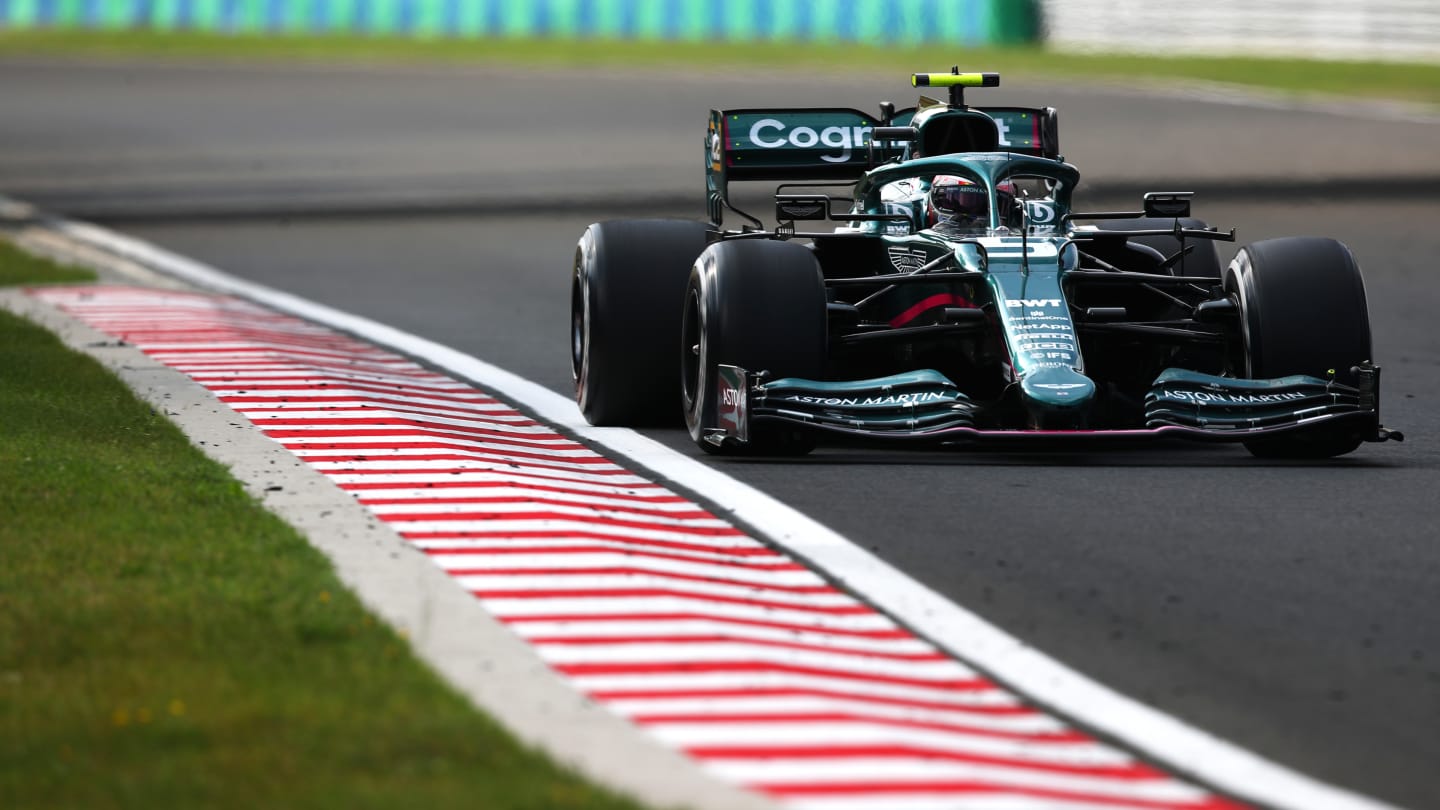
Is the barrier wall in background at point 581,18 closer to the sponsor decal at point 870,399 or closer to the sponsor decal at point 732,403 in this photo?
the sponsor decal at point 732,403

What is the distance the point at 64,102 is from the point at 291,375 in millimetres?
27558

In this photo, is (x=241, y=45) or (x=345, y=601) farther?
(x=241, y=45)

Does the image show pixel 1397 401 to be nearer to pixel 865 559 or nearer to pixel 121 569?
pixel 865 559

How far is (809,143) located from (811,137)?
0.03 m

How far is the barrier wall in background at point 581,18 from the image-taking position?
165 feet

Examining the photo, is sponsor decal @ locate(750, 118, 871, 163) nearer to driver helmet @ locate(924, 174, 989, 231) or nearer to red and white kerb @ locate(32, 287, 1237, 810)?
driver helmet @ locate(924, 174, 989, 231)

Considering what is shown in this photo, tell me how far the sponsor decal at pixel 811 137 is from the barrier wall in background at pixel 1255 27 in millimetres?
34006

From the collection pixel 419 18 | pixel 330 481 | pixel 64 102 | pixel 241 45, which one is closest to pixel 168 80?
pixel 64 102

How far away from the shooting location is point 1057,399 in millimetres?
9453

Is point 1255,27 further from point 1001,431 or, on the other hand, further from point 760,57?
point 1001,431

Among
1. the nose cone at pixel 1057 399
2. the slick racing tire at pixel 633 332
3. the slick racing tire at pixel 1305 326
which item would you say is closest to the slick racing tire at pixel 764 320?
the nose cone at pixel 1057 399

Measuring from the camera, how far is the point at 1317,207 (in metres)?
22.7

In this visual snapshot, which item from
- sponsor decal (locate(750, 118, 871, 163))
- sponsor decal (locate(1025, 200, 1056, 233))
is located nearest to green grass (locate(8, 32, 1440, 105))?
sponsor decal (locate(750, 118, 871, 163))

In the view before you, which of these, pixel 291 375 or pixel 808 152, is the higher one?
pixel 808 152
